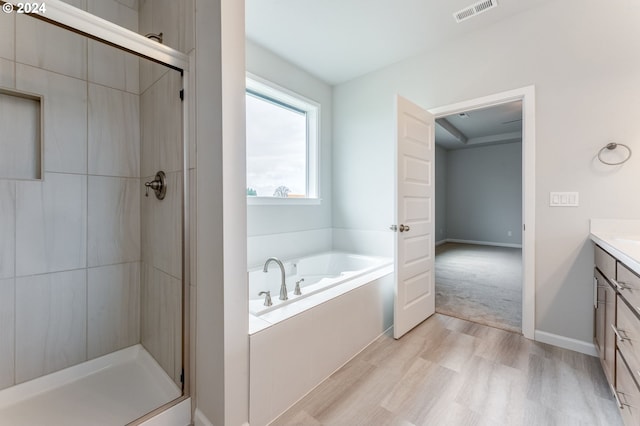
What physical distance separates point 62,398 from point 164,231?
1.10 metres

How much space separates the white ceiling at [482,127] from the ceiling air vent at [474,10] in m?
2.41

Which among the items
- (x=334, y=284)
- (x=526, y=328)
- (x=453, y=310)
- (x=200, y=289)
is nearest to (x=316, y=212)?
(x=334, y=284)

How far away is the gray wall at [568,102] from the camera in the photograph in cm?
184

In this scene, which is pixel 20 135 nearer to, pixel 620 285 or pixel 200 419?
pixel 200 419

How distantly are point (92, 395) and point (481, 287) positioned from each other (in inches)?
156

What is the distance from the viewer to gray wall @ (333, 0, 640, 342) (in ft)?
6.04

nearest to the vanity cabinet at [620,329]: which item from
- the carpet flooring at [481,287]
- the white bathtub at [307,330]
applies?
the carpet flooring at [481,287]

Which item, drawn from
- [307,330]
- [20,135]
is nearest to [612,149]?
[307,330]

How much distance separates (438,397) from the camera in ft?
4.98

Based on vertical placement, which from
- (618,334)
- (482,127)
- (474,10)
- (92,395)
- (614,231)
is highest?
(482,127)

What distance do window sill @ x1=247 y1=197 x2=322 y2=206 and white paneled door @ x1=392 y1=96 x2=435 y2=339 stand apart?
3.88ft

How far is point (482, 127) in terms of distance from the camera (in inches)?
228

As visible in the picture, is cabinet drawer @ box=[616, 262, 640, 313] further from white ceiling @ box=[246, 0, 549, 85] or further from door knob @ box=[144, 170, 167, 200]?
door knob @ box=[144, 170, 167, 200]

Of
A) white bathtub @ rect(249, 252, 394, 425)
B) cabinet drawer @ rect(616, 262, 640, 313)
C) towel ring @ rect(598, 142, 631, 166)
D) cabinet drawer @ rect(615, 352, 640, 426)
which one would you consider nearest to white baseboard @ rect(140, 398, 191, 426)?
white bathtub @ rect(249, 252, 394, 425)
